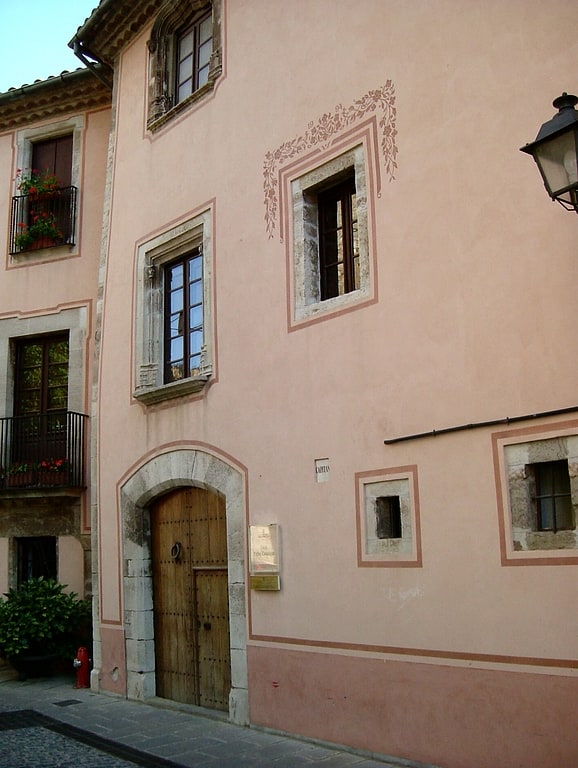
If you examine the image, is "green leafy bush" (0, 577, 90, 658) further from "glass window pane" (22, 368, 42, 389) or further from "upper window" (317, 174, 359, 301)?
"upper window" (317, 174, 359, 301)

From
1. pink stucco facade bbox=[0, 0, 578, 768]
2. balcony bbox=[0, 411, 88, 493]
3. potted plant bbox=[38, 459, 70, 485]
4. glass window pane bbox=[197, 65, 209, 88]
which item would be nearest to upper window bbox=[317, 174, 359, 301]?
pink stucco facade bbox=[0, 0, 578, 768]

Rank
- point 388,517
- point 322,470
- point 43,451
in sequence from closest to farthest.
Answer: point 388,517
point 322,470
point 43,451

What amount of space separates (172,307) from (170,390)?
1.29 meters

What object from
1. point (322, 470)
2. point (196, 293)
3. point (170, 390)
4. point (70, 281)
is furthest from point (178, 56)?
point (322, 470)

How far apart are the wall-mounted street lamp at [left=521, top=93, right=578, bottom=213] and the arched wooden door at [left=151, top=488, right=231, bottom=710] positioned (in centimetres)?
525

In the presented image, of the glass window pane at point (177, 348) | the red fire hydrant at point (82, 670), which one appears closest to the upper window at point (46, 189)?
the glass window pane at point (177, 348)

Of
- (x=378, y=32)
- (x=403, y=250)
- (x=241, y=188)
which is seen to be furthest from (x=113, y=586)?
(x=378, y=32)

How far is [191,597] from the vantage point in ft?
29.5

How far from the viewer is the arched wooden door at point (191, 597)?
28.1 feet

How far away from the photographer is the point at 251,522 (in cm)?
794

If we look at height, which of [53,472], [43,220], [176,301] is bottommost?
[53,472]

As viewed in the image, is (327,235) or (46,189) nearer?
(327,235)

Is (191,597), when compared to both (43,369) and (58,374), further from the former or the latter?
(43,369)

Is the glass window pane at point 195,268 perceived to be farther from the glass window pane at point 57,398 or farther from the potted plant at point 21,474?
the potted plant at point 21,474
